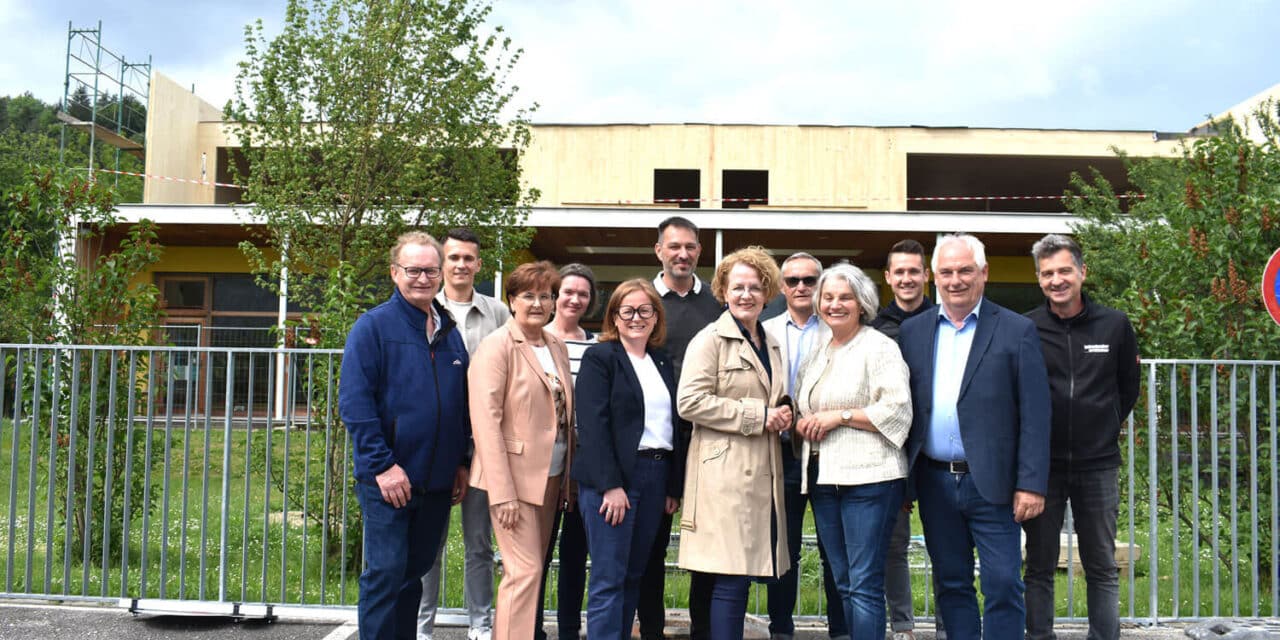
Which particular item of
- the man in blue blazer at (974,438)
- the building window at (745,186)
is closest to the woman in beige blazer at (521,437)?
the man in blue blazer at (974,438)

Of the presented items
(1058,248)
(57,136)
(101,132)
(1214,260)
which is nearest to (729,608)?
(1058,248)

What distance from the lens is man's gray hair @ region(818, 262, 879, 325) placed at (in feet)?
13.2

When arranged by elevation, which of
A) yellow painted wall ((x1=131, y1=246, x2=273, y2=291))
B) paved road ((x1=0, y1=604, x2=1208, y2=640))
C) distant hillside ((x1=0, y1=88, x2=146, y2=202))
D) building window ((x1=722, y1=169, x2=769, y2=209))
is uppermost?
distant hillside ((x1=0, y1=88, x2=146, y2=202))

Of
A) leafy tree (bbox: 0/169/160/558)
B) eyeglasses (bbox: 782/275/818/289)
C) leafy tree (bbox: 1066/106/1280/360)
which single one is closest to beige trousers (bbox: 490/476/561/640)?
eyeglasses (bbox: 782/275/818/289)

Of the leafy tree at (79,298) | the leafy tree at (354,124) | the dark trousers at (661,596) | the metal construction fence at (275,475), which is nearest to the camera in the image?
the dark trousers at (661,596)

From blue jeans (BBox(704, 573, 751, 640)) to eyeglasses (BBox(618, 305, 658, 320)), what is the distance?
1.14m

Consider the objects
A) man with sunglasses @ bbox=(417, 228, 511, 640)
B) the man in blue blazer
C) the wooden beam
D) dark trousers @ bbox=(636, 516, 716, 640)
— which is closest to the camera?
the man in blue blazer

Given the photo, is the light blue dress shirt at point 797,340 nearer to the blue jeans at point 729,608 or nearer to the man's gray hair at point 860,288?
the man's gray hair at point 860,288

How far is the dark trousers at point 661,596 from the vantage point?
14.4ft

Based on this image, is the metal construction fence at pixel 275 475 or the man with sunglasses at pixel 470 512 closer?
the man with sunglasses at pixel 470 512

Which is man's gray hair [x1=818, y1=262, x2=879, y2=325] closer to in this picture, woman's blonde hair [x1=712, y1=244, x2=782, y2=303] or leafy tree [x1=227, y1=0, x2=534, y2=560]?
woman's blonde hair [x1=712, y1=244, x2=782, y2=303]

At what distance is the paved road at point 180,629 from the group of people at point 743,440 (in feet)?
3.31

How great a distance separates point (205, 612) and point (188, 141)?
85.0 ft

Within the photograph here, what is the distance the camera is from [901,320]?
4.79 meters
